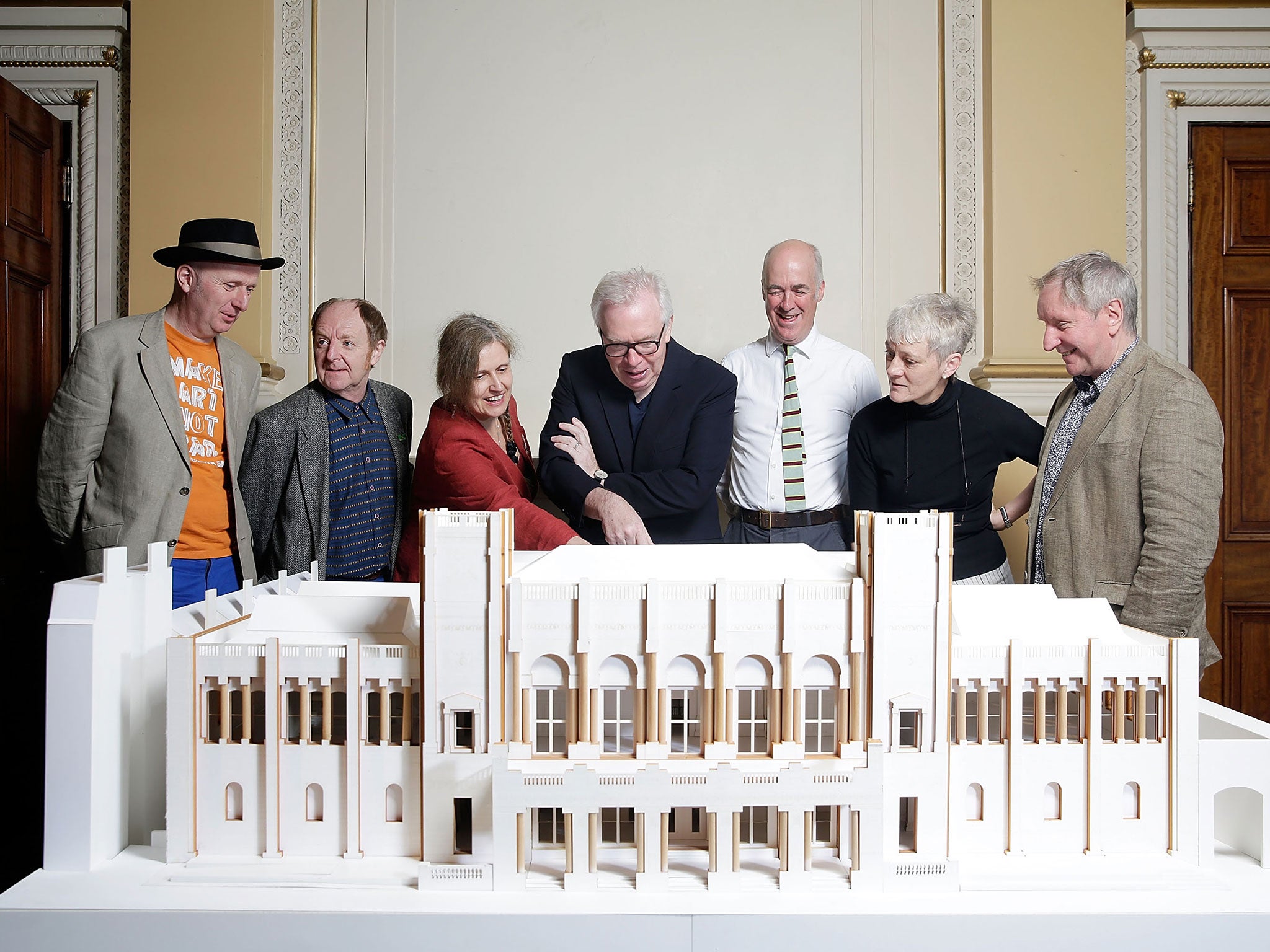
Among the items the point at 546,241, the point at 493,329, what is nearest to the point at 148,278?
the point at 546,241

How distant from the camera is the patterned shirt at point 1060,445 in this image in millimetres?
2750

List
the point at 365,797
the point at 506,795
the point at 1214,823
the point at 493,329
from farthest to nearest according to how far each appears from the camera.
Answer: the point at 493,329
the point at 1214,823
the point at 365,797
the point at 506,795

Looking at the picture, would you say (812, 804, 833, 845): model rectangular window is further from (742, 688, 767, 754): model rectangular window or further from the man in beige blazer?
the man in beige blazer

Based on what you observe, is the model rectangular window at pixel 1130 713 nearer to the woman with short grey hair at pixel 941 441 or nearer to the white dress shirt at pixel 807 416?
the woman with short grey hair at pixel 941 441

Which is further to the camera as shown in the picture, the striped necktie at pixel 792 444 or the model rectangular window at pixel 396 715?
the striped necktie at pixel 792 444

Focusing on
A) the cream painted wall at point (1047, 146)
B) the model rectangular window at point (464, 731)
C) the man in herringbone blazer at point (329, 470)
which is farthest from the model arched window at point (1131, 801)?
the cream painted wall at point (1047, 146)

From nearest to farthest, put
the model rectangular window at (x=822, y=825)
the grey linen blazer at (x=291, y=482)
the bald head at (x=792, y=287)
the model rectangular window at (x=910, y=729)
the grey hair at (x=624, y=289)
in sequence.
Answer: the model rectangular window at (x=910, y=729) < the model rectangular window at (x=822, y=825) < the grey hair at (x=624, y=289) < the grey linen blazer at (x=291, y=482) < the bald head at (x=792, y=287)

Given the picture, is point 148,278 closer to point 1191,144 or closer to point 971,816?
point 971,816

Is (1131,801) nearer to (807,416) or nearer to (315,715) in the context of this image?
(315,715)

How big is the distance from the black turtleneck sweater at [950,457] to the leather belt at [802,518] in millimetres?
219

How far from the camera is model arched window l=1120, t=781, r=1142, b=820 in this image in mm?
1637

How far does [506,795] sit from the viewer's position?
1.50 meters

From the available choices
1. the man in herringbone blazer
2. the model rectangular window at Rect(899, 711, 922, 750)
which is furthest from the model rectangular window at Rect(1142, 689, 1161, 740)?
the man in herringbone blazer

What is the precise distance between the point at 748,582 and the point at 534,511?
3.92 ft
